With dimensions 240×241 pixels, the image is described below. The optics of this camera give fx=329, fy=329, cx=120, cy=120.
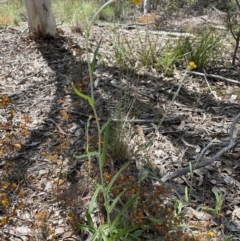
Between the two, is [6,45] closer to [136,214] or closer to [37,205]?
[37,205]

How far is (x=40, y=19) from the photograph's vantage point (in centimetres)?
452

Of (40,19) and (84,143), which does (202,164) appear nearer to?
(84,143)

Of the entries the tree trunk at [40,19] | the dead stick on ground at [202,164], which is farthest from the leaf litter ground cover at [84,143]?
the tree trunk at [40,19]

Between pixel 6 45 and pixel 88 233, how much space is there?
3.48 m

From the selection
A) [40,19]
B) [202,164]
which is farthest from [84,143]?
[40,19]

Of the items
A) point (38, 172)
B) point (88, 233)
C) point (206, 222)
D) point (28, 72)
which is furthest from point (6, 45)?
point (206, 222)

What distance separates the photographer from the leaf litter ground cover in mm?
1876

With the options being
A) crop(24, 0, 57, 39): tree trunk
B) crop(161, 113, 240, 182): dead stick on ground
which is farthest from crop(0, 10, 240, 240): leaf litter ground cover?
crop(24, 0, 57, 39): tree trunk

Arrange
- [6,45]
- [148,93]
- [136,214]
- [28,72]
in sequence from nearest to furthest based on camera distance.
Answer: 1. [136,214]
2. [148,93]
3. [28,72]
4. [6,45]

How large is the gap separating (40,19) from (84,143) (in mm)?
2723

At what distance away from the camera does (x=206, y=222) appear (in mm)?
1779

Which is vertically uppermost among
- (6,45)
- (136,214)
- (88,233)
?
(6,45)

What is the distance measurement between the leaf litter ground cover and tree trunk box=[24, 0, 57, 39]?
69cm

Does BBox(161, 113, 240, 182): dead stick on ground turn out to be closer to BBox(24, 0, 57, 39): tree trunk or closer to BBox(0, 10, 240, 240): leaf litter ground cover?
BBox(0, 10, 240, 240): leaf litter ground cover
